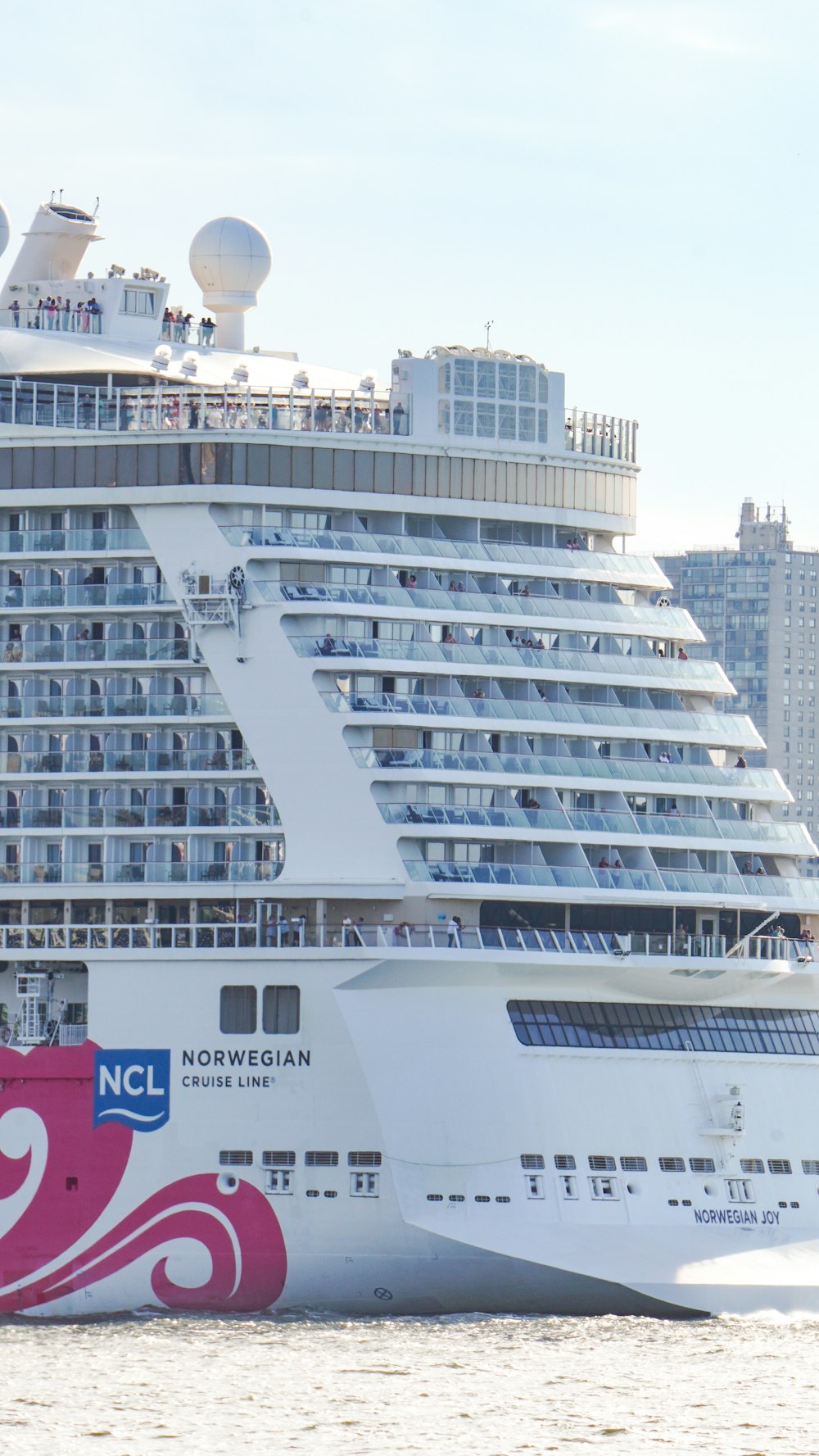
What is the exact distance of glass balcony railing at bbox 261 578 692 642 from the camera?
66.2 metres

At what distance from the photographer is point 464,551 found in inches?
2689

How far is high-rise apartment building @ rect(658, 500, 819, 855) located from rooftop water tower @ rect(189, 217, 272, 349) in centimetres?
10788

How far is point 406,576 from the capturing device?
222 feet

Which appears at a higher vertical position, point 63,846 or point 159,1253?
point 63,846

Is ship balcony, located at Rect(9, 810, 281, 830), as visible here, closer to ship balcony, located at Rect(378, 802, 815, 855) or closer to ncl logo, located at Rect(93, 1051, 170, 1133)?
ship balcony, located at Rect(378, 802, 815, 855)

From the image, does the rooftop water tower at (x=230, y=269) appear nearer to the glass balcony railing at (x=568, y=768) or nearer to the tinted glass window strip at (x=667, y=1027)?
the glass balcony railing at (x=568, y=768)

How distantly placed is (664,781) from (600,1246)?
1001 cm

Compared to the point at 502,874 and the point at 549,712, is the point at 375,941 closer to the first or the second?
the point at 502,874

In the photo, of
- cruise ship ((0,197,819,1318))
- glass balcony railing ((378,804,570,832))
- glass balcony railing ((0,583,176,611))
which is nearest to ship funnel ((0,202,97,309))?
cruise ship ((0,197,819,1318))

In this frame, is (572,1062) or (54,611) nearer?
(572,1062)

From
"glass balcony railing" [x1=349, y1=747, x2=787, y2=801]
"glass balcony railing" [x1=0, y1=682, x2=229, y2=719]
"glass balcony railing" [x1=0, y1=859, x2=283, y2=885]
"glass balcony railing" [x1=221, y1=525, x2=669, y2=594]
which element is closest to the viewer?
"glass balcony railing" [x1=349, y1=747, x2=787, y2=801]

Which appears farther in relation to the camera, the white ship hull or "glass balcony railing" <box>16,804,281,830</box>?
"glass balcony railing" <box>16,804,281,830</box>

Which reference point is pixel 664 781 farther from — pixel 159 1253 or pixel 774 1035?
pixel 159 1253

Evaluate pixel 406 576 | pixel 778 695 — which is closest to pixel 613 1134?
pixel 406 576
